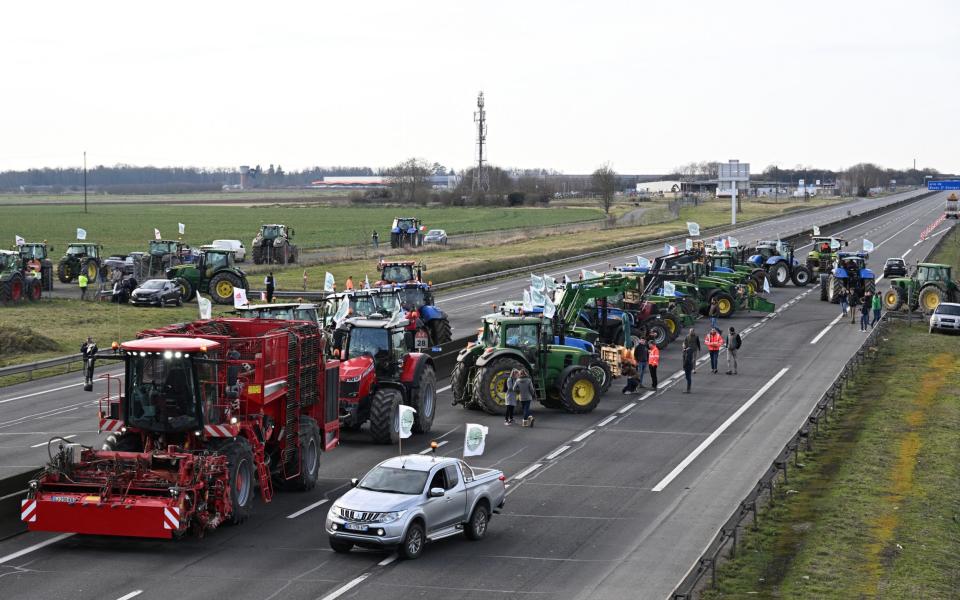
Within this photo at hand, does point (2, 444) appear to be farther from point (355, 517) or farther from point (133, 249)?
point (133, 249)

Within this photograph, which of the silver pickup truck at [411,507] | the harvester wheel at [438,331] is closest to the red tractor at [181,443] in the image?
the silver pickup truck at [411,507]

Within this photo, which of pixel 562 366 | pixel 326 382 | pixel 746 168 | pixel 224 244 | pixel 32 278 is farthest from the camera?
pixel 746 168

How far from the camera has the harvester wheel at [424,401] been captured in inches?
1070

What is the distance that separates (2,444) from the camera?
27.2 meters

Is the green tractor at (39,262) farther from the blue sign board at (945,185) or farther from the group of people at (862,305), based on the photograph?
the blue sign board at (945,185)

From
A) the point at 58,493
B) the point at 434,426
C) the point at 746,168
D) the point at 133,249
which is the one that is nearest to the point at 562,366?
the point at 434,426

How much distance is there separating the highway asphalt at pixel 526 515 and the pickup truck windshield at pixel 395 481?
103 cm

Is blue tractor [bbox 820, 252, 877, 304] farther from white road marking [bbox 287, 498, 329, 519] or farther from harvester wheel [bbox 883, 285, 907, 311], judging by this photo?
white road marking [bbox 287, 498, 329, 519]

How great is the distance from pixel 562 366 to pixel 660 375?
24.8 ft

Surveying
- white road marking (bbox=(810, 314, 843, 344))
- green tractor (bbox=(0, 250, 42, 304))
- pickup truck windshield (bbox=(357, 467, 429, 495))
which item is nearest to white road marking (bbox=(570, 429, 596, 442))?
pickup truck windshield (bbox=(357, 467, 429, 495))

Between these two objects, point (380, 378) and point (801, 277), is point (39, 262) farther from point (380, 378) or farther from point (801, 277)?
point (801, 277)

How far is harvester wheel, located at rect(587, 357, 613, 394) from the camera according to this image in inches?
1271

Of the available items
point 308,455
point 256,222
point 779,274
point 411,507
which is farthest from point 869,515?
point 256,222

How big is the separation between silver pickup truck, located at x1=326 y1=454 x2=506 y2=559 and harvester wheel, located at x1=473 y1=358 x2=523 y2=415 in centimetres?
1058
